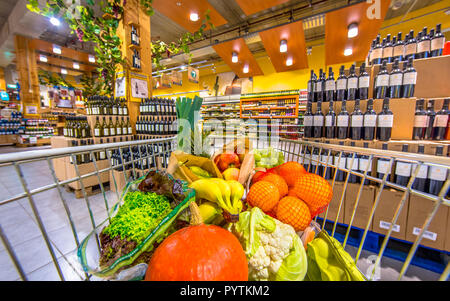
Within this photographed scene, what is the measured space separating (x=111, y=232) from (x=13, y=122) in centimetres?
1323

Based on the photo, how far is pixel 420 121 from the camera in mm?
1838

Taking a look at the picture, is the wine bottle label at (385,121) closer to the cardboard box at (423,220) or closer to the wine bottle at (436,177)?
the wine bottle at (436,177)

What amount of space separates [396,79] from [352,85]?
14.8 inches

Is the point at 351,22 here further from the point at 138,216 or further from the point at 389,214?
the point at 138,216

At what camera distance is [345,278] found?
0.55 meters

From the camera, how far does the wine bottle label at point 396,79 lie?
1.80m

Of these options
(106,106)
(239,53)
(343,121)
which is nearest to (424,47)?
(343,121)

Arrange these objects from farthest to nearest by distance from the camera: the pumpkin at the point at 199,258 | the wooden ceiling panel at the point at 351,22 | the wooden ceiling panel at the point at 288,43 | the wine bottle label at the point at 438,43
Result: the wooden ceiling panel at the point at 288,43 < the wooden ceiling panel at the point at 351,22 < the wine bottle label at the point at 438,43 < the pumpkin at the point at 199,258

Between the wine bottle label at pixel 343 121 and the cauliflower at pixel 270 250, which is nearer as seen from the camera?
the cauliflower at pixel 270 250

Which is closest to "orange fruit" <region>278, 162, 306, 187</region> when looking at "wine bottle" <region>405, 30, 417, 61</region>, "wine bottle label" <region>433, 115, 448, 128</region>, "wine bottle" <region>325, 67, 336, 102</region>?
"wine bottle" <region>325, 67, 336, 102</region>

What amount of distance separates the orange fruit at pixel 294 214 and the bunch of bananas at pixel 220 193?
0.62 ft

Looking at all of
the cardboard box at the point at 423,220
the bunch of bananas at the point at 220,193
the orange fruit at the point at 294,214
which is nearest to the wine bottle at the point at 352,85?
Answer: the cardboard box at the point at 423,220

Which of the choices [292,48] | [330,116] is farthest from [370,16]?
[330,116]

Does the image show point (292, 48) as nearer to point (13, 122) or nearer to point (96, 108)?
point (96, 108)
